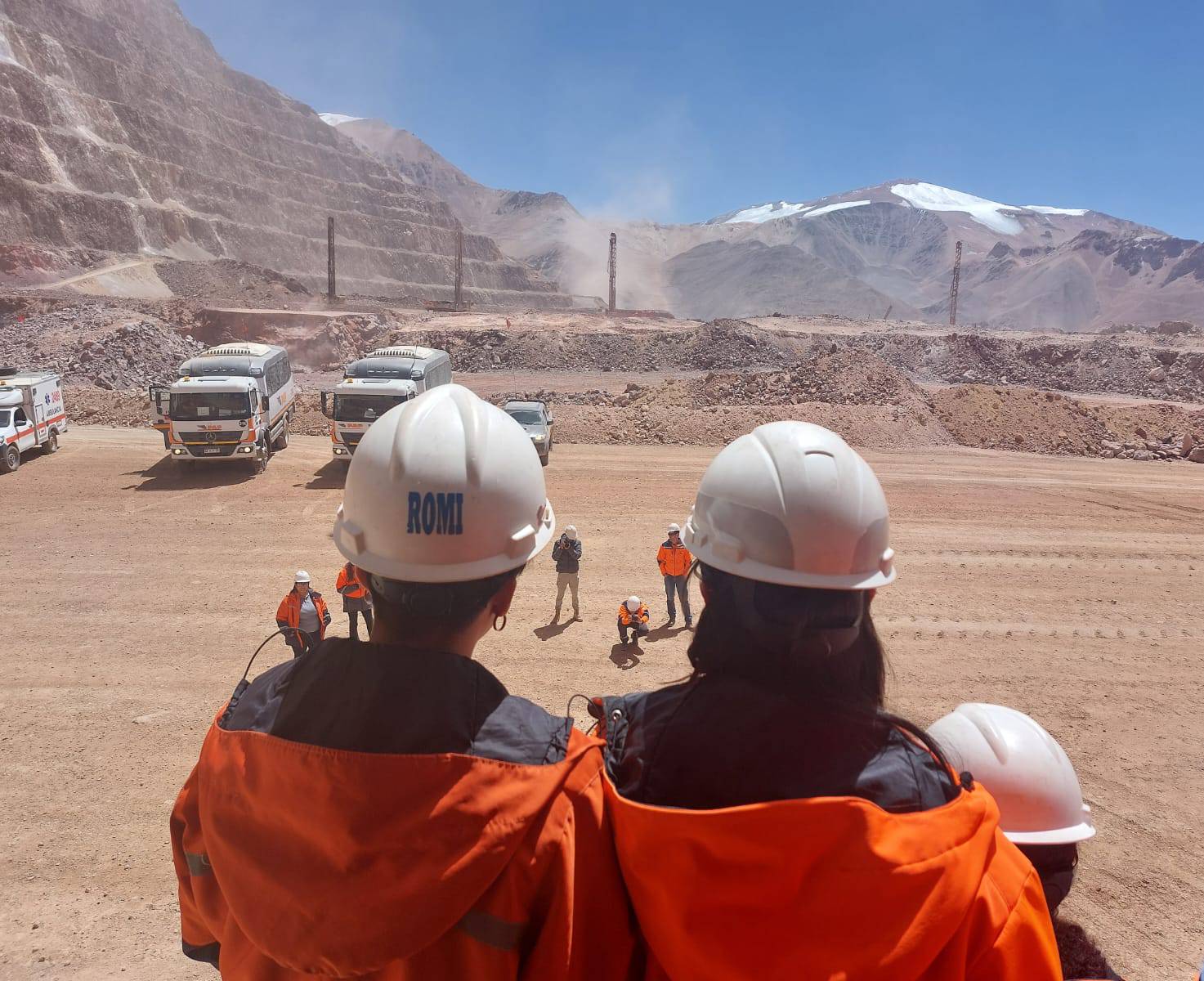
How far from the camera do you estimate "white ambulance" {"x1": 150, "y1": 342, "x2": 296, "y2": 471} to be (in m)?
19.6

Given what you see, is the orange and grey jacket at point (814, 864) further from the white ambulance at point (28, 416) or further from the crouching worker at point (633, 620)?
the white ambulance at point (28, 416)

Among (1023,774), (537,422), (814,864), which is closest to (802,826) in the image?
(814,864)

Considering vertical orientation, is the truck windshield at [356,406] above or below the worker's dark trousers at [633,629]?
above

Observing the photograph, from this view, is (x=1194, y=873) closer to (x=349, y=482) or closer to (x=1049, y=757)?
(x=1049, y=757)

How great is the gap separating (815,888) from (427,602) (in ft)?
3.78

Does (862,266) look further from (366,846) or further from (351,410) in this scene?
(366,846)

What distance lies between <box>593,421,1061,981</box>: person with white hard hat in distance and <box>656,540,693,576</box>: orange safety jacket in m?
8.89

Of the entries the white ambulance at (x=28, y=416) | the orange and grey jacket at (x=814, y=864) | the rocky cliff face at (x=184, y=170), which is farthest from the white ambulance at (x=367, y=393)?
the rocky cliff face at (x=184, y=170)

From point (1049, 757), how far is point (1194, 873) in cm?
511

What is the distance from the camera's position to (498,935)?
164 cm

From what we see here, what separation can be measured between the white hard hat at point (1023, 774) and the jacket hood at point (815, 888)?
123 centimetres

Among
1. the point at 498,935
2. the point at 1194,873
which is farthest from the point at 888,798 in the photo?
the point at 1194,873

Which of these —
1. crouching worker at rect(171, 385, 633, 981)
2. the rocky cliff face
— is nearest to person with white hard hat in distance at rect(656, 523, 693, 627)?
crouching worker at rect(171, 385, 633, 981)

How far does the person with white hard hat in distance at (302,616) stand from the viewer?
8.60 metres
